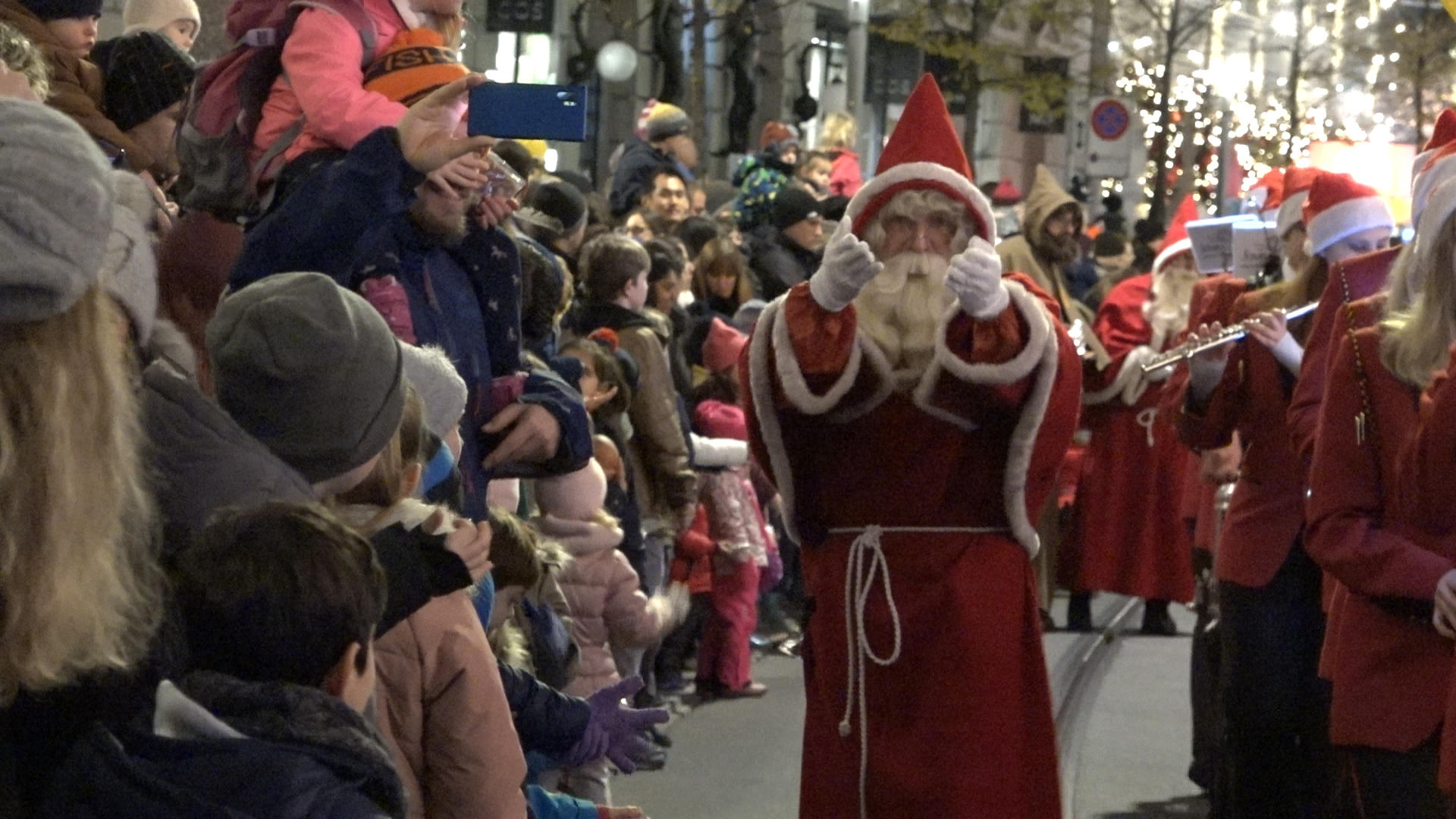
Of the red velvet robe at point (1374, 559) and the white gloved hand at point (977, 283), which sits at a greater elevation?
the white gloved hand at point (977, 283)

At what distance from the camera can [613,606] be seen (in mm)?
7973

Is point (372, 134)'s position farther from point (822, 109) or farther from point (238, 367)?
point (822, 109)

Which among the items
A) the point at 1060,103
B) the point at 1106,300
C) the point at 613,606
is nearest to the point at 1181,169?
the point at 1060,103

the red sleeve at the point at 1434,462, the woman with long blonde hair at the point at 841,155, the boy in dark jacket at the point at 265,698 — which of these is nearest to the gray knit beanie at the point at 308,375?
the boy in dark jacket at the point at 265,698

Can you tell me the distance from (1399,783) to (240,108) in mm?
2771

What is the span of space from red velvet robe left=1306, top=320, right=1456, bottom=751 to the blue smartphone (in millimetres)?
2012

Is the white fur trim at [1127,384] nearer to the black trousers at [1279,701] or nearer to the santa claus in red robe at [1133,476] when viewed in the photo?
the santa claus in red robe at [1133,476]

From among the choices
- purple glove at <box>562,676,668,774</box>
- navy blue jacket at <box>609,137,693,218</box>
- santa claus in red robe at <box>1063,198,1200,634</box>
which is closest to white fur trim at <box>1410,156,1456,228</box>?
purple glove at <box>562,676,668,774</box>

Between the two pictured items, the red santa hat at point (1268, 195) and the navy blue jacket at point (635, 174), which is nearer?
the red santa hat at point (1268, 195)

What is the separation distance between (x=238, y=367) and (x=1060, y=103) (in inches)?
1294

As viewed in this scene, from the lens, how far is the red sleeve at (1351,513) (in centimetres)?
503

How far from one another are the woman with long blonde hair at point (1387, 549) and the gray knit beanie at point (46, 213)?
3.05 m

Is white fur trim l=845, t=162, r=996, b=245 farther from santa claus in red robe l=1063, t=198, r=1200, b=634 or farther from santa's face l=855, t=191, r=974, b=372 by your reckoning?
santa claus in red robe l=1063, t=198, r=1200, b=634

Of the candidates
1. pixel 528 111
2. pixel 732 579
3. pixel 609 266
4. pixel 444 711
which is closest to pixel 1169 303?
pixel 732 579
